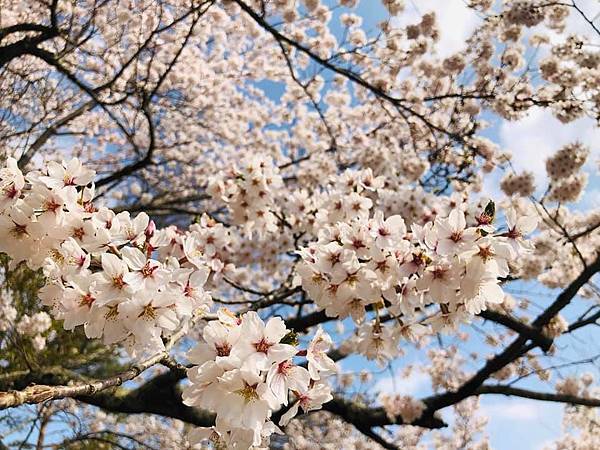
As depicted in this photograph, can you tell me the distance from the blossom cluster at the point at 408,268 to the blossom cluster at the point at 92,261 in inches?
27.2

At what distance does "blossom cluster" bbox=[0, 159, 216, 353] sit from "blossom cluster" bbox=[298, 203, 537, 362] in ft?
2.27

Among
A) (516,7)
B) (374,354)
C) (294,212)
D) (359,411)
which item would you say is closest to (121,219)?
(374,354)

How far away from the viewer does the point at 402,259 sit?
2293 mm

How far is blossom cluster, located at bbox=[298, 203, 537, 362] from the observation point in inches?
77.2

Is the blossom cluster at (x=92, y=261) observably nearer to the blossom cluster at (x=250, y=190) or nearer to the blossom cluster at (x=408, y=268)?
the blossom cluster at (x=408, y=268)

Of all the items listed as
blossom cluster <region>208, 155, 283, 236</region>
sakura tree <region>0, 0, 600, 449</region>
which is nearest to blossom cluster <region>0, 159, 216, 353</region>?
sakura tree <region>0, 0, 600, 449</region>

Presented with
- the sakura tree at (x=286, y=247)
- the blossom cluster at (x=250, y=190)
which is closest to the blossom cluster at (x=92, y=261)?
the sakura tree at (x=286, y=247)

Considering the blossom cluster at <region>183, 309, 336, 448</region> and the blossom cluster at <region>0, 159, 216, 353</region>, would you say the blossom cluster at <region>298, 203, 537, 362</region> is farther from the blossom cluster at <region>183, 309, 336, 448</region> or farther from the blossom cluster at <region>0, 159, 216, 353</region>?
the blossom cluster at <region>183, 309, 336, 448</region>

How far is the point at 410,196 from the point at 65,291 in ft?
10.5

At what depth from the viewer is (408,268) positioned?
2262mm

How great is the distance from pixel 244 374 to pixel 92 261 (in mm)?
793

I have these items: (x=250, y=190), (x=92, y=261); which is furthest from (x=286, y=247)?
(x=92, y=261)

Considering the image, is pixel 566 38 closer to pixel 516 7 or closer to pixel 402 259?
pixel 516 7

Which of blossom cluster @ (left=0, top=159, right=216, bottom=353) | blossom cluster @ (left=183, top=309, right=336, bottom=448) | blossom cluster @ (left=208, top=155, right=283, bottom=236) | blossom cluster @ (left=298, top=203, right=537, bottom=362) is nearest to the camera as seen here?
blossom cluster @ (left=183, top=309, right=336, bottom=448)
